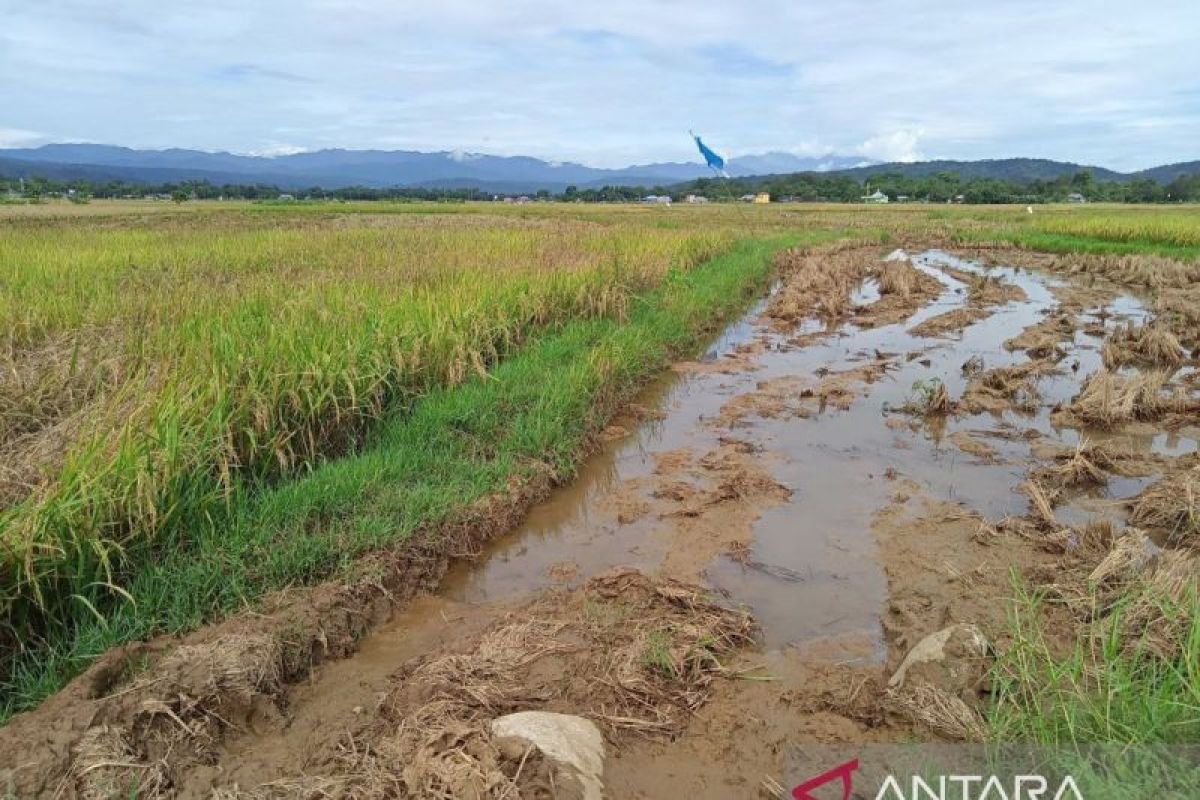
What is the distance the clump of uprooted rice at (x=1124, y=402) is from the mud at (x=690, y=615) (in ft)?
0.14

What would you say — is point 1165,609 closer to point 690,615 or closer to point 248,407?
point 690,615

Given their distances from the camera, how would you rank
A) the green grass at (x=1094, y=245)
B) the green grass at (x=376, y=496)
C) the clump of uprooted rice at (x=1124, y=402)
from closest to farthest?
the green grass at (x=376, y=496) < the clump of uprooted rice at (x=1124, y=402) < the green grass at (x=1094, y=245)

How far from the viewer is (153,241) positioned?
43.5ft

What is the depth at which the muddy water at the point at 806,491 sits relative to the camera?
11.9 ft

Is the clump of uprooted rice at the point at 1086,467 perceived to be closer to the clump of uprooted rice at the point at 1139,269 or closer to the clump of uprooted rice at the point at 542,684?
the clump of uprooted rice at the point at 542,684

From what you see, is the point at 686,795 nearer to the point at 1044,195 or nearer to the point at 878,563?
the point at 878,563

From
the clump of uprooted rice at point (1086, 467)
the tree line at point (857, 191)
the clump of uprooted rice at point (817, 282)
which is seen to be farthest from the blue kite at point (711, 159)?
the tree line at point (857, 191)

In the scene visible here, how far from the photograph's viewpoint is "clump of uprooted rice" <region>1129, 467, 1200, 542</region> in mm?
3934

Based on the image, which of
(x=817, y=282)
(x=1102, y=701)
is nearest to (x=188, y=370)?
(x=1102, y=701)

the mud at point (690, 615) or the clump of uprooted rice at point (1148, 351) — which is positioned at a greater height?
the clump of uprooted rice at point (1148, 351)

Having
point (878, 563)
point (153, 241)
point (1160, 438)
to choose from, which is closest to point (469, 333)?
point (878, 563)

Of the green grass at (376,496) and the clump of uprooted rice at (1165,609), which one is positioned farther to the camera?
the green grass at (376,496)

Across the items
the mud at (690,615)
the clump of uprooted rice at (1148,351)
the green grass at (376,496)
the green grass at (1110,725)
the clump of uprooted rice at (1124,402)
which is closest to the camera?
the green grass at (1110,725)

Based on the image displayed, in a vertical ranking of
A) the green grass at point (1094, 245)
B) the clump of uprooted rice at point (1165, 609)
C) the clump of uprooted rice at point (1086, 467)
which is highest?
the green grass at point (1094, 245)
